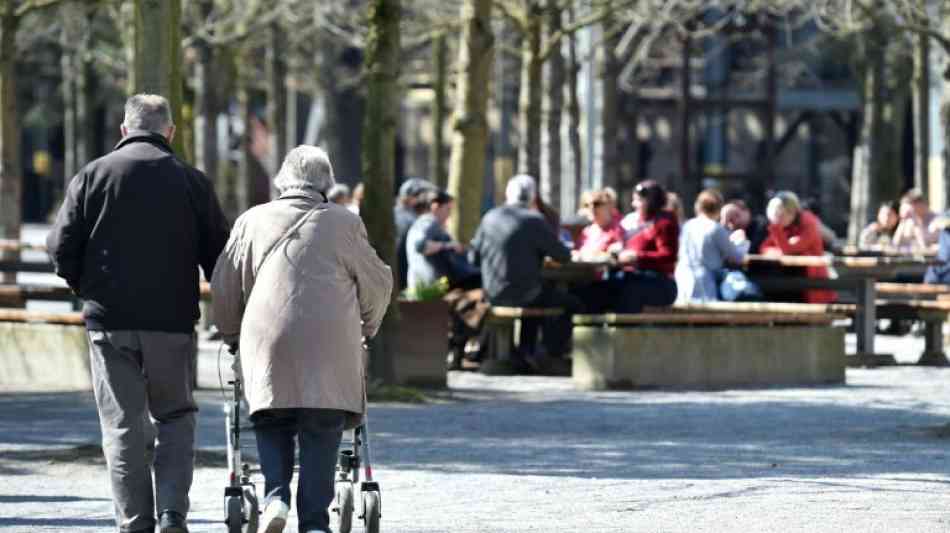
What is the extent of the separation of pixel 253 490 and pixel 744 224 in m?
14.4

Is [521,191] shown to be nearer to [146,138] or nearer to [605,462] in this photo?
[605,462]

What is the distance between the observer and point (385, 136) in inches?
682

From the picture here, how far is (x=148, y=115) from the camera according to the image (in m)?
9.41

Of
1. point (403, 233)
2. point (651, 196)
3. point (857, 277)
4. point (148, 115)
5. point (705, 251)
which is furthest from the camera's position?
point (403, 233)

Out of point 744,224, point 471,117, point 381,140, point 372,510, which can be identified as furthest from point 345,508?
point 471,117

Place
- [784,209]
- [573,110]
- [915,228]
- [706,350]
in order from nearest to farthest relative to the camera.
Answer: [706,350] < [784,209] < [915,228] < [573,110]

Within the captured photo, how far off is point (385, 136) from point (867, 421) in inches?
161

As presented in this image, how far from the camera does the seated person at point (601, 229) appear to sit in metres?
21.3

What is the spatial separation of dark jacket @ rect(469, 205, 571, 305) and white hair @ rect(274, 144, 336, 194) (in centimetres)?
1077

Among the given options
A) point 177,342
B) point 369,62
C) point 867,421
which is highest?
point 369,62

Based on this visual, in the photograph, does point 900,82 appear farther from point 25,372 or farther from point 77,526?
point 77,526

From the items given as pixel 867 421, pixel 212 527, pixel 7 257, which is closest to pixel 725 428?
pixel 867 421

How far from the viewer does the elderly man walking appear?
9133mm

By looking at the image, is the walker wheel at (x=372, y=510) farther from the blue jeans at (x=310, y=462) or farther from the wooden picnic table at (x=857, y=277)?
the wooden picnic table at (x=857, y=277)
